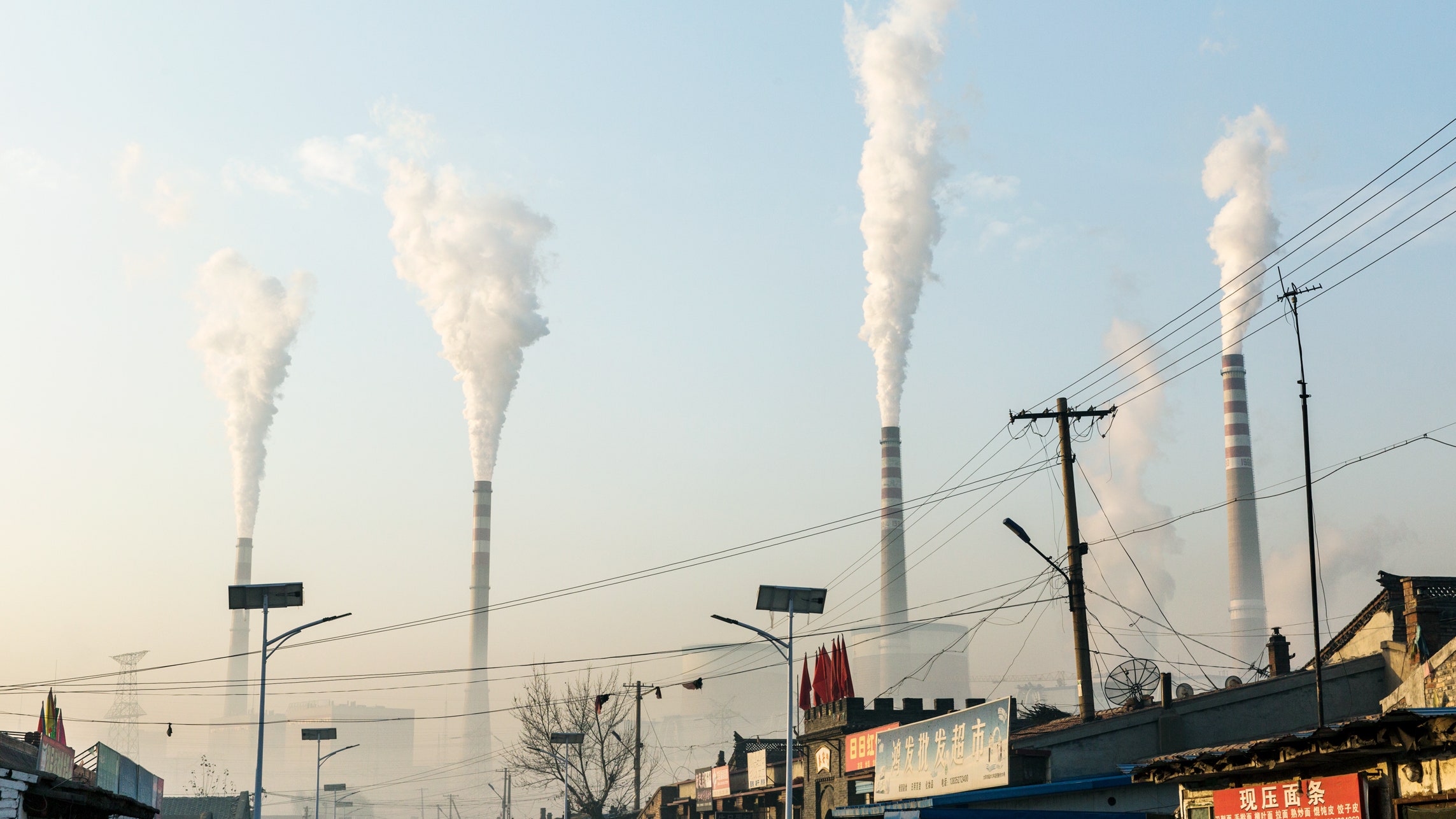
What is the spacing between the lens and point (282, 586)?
43.1 metres

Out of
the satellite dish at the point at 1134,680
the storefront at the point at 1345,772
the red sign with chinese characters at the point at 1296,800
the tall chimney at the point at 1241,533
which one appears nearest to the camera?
the storefront at the point at 1345,772

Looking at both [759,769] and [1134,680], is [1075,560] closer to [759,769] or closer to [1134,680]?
[1134,680]

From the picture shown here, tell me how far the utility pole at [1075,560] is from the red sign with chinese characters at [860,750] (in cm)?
869

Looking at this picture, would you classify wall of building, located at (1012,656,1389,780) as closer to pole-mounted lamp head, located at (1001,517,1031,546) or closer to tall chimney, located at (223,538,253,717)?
pole-mounted lamp head, located at (1001,517,1031,546)

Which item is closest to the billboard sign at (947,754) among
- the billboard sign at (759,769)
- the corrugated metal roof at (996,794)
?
the corrugated metal roof at (996,794)

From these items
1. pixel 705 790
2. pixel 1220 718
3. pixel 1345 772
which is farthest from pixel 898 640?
pixel 1345 772

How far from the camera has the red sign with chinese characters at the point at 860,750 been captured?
41.7 m

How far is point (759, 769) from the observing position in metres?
52.0

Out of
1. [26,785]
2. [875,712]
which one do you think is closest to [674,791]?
[875,712]

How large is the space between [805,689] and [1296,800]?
119ft

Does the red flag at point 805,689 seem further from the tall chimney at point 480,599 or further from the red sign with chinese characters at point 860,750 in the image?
the tall chimney at point 480,599

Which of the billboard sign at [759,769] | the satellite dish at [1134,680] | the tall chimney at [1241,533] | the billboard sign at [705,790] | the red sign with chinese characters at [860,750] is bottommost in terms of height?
the billboard sign at [705,790]

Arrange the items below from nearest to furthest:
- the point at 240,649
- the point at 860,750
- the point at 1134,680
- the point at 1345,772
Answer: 1. the point at 1345,772
2. the point at 860,750
3. the point at 1134,680
4. the point at 240,649

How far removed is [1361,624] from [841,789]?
17.8 meters
